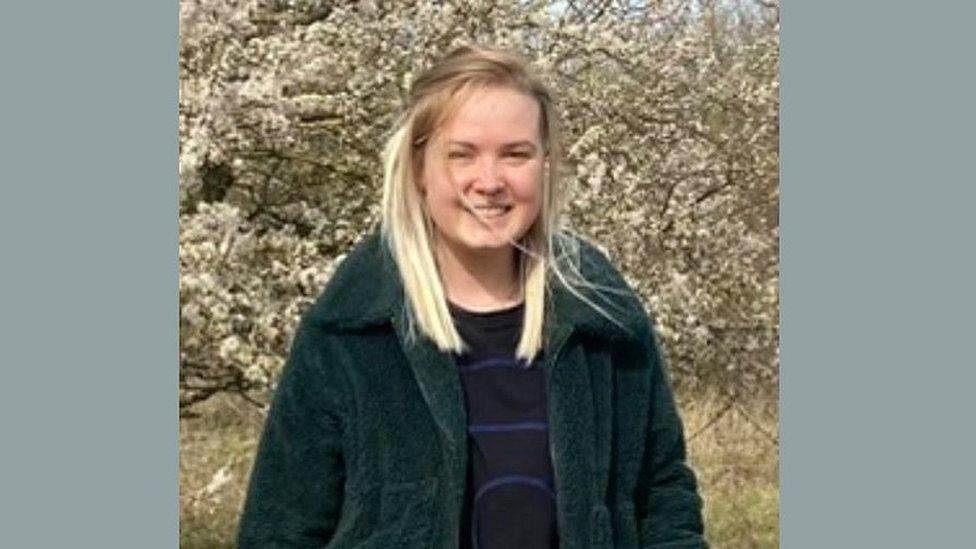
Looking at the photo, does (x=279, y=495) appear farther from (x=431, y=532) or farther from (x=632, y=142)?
(x=632, y=142)

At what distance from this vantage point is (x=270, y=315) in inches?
163

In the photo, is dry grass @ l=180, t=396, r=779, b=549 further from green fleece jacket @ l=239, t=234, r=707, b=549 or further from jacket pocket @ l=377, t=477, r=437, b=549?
jacket pocket @ l=377, t=477, r=437, b=549

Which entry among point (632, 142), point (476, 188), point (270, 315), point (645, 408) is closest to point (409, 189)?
point (476, 188)

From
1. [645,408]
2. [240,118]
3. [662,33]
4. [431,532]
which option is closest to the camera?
[431,532]

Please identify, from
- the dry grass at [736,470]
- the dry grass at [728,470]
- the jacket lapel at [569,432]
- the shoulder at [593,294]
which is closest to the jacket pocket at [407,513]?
the jacket lapel at [569,432]

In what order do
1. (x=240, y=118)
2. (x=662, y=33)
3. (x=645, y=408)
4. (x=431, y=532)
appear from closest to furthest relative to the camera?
(x=431, y=532), (x=645, y=408), (x=240, y=118), (x=662, y=33)

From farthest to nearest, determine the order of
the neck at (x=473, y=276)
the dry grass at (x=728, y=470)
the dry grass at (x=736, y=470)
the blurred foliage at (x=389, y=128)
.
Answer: the dry grass at (x=736, y=470) < the dry grass at (x=728, y=470) < the blurred foliage at (x=389, y=128) < the neck at (x=473, y=276)

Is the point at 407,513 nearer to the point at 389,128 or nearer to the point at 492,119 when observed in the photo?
the point at 492,119

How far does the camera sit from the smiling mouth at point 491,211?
2045 mm

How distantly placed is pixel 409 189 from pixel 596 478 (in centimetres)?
50

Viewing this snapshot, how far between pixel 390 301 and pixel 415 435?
0.65 feet

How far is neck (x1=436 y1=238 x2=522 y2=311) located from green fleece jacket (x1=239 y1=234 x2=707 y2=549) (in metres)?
0.07

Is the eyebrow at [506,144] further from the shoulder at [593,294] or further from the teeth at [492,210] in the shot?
the shoulder at [593,294]

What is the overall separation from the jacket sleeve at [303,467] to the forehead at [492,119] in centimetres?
37
